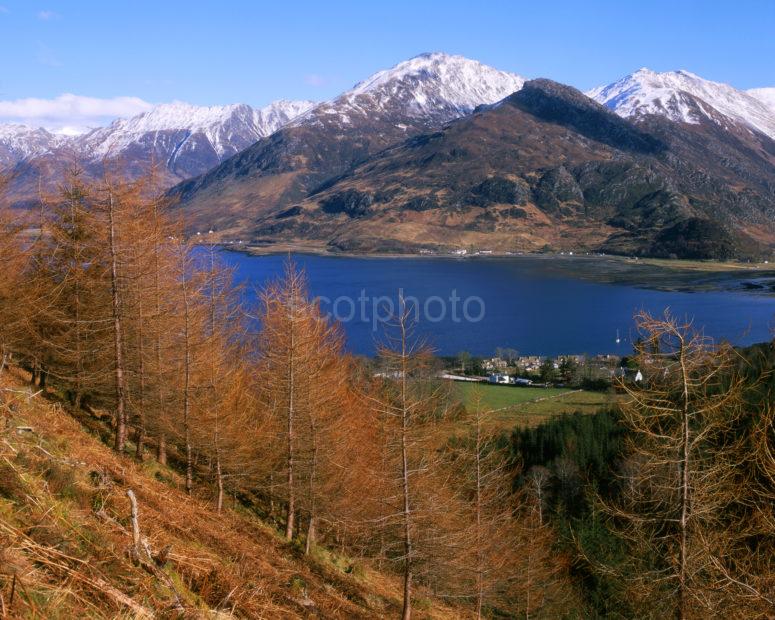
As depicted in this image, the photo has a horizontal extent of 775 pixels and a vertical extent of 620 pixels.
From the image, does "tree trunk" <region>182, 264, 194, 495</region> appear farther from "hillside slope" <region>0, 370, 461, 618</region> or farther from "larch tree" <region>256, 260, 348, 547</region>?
"hillside slope" <region>0, 370, 461, 618</region>

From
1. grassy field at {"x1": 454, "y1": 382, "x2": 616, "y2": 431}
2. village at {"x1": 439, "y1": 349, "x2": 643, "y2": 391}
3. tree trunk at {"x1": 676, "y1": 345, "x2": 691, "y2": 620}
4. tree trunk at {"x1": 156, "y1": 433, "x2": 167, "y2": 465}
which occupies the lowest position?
grassy field at {"x1": 454, "y1": 382, "x2": 616, "y2": 431}

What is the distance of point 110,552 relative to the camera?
11.6 ft

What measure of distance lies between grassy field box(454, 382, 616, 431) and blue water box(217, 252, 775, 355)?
540 cm

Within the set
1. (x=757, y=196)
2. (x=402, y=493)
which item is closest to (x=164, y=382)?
(x=402, y=493)

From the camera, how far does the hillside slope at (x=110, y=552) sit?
9.18ft

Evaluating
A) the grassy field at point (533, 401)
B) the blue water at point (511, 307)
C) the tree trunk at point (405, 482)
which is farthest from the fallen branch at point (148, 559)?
the blue water at point (511, 307)

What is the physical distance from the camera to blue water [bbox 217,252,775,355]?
55594 mm

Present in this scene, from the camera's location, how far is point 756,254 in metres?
123

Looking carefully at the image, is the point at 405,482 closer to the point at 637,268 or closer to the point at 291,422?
the point at 291,422

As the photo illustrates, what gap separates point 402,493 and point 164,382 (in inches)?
192

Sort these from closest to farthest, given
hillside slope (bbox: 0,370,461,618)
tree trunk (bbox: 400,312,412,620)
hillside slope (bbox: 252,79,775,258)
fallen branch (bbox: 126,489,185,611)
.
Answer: hillside slope (bbox: 0,370,461,618), fallen branch (bbox: 126,489,185,611), tree trunk (bbox: 400,312,412,620), hillside slope (bbox: 252,79,775,258)

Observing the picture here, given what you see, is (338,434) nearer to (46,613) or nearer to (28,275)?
(28,275)

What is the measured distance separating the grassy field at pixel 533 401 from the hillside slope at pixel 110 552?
31286mm

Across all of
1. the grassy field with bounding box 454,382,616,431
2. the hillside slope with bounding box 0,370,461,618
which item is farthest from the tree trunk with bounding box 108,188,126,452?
the grassy field with bounding box 454,382,616,431
